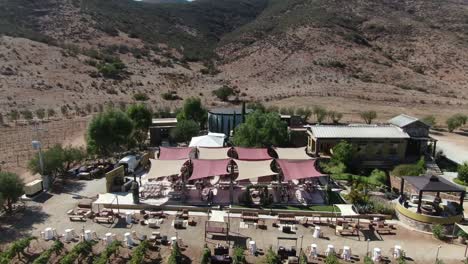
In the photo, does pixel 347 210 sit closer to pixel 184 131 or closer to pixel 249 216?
pixel 249 216

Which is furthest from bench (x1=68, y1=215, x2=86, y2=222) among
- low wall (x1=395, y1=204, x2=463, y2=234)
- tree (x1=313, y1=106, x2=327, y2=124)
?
tree (x1=313, y1=106, x2=327, y2=124)

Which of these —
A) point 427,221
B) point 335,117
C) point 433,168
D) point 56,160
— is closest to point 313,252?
point 427,221

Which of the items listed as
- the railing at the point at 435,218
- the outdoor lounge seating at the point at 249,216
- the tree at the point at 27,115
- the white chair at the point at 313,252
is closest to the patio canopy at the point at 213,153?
the outdoor lounge seating at the point at 249,216

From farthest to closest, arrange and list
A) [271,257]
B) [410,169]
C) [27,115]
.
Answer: [27,115]
[410,169]
[271,257]

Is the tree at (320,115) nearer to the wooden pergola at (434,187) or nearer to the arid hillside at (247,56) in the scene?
the arid hillside at (247,56)

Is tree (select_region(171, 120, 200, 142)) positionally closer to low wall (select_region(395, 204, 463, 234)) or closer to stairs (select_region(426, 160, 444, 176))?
stairs (select_region(426, 160, 444, 176))

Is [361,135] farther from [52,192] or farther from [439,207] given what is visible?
[52,192]
